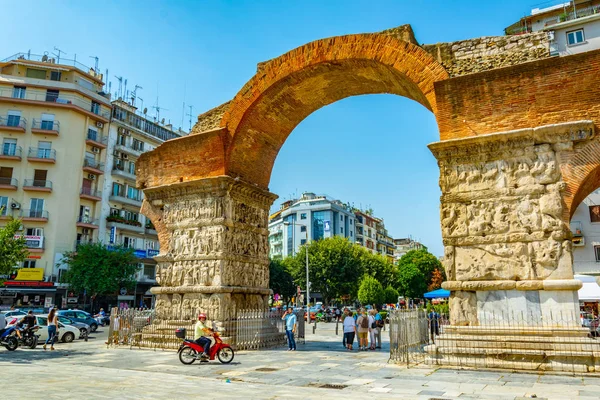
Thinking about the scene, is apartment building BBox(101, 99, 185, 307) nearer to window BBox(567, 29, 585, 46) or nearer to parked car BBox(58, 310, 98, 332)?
parked car BBox(58, 310, 98, 332)

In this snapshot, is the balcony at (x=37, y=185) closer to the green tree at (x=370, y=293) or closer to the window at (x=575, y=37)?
the green tree at (x=370, y=293)

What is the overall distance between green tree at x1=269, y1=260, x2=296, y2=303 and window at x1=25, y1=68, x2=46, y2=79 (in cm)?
2404

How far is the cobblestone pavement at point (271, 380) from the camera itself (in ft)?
21.4

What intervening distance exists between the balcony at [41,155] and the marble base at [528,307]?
104 feet

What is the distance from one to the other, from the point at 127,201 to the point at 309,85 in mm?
28154

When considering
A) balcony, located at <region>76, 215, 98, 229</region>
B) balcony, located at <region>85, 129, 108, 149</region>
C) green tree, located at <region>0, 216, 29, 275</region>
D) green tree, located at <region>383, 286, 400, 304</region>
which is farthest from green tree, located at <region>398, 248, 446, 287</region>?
green tree, located at <region>0, 216, 29, 275</region>

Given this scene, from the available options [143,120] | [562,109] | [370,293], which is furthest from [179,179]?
[143,120]

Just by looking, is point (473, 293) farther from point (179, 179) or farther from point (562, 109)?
point (179, 179)

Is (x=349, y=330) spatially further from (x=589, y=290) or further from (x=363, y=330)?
(x=589, y=290)

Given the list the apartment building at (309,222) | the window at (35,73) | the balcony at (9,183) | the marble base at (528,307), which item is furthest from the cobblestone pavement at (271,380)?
the apartment building at (309,222)

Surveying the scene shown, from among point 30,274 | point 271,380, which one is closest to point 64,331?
point 271,380

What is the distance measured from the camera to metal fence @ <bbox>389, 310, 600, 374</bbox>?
7.98 meters

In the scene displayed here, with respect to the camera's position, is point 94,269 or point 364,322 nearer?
point 364,322

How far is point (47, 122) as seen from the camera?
33.1 meters
